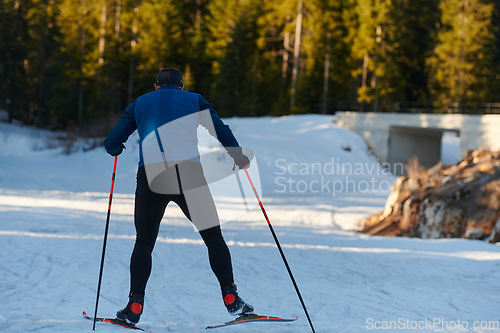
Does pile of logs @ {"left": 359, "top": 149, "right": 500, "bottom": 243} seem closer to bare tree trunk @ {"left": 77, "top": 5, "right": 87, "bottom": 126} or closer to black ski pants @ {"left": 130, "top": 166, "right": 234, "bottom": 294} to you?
black ski pants @ {"left": 130, "top": 166, "right": 234, "bottom": 294}

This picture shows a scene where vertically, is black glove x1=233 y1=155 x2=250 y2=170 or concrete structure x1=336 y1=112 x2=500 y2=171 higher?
black glove x1=233 y1=155 x2=250 y2=170

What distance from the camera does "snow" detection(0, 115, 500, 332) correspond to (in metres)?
3.80

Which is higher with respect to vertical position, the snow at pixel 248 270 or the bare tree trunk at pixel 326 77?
the bare tree trunk at pixel 326 77

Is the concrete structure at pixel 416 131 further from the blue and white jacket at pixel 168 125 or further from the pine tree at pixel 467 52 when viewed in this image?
the blue and white jacket at pixel 168 125

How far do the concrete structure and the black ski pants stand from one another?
19.1 metres

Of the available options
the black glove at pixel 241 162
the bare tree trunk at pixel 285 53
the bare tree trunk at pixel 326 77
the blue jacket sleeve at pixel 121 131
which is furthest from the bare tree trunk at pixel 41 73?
the black glove at pixel 241 162

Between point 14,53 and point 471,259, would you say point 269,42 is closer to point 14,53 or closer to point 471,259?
point 14,53

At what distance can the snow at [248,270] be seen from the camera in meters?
3.80

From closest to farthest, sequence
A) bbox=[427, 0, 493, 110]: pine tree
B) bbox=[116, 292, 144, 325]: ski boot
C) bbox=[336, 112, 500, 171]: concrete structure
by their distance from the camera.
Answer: bbox=[116, 292, 144, 325]: ski boot < bbox=[336, 112, 500, 171]: concrete structure < bbox=[427, 0, 493, 110]: pine tree

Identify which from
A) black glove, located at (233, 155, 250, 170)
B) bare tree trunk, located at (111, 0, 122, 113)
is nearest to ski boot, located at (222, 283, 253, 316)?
black glove, located at (233, 155, 250, 170)

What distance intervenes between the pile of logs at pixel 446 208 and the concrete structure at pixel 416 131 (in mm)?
9241

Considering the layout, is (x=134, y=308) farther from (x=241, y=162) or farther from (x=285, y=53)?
(x=285, y=53)

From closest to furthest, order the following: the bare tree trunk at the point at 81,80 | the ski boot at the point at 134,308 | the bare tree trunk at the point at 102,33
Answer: the ski boot at the point at 134,308, the bare tree trunk at the point at 102,33, the bare tree trunk at the point at 81,80

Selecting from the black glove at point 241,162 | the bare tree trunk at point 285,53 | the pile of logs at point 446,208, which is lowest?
the pile of logs at point 446,208
